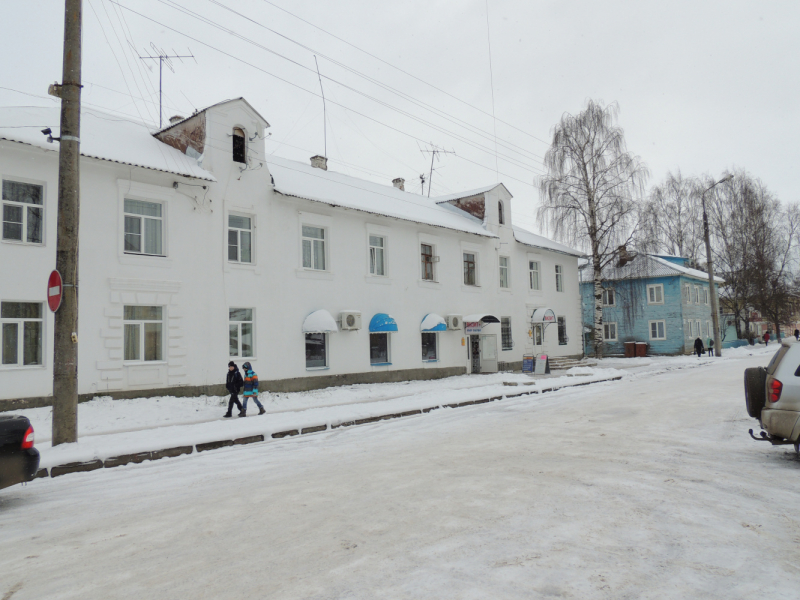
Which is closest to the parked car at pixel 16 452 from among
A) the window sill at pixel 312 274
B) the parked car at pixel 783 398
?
the parked car at pixel 783 398

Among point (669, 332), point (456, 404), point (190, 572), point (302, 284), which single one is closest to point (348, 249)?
point (302, 284)

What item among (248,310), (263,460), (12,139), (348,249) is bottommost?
Answer: (263,460)

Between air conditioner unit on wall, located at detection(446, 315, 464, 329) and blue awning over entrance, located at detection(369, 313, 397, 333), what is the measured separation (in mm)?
3899

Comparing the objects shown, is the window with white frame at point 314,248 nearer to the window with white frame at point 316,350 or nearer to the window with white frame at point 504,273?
the window with white frame at point 316,350

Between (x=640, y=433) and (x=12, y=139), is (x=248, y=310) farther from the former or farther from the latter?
(x=640, y=433)

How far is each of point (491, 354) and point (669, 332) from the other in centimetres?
2068

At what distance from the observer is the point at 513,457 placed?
27.0ft

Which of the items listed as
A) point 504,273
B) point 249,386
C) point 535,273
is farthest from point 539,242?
point 249,386

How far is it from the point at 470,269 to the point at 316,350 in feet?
33.0

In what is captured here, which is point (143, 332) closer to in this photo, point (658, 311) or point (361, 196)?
point (361, 196)

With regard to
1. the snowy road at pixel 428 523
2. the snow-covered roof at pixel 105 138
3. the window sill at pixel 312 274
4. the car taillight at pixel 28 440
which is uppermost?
the snow-covered roof at pixel 105 138

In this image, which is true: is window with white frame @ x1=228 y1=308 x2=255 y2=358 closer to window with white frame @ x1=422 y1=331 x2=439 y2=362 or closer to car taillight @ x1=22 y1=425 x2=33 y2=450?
window with white frame @ x1=422 y1=331 x2=439 y2=362

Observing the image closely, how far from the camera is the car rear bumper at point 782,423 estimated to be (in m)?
7.01

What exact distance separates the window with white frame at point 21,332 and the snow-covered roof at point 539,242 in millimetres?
22317
